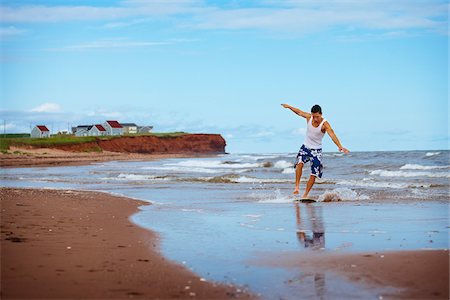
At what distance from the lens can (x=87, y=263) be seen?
638 cm

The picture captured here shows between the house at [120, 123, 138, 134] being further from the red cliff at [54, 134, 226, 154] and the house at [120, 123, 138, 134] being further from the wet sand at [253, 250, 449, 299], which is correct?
the wet sand at [253, 250, 449, 299]

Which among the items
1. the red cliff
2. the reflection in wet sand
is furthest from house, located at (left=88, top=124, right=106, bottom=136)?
the reflection in wet sand

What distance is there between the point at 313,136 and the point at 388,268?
25.2 feet

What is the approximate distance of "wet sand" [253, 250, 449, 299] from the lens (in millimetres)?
5336

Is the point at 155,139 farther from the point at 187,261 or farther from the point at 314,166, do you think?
Result: the point at 187,261

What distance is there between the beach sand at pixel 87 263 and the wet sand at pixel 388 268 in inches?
43.3

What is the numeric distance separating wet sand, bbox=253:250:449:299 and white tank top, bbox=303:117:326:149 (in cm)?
658

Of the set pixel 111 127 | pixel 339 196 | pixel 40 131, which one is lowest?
pixel 339 196

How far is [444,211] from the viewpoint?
1135 cm

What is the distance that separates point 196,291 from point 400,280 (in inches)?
69.1

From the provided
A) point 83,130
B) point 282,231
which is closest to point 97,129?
point 83,130

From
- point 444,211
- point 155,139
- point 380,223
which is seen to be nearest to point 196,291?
point 380,223

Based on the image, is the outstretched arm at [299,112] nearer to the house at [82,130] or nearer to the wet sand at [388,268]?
the wet sand at [388,268]

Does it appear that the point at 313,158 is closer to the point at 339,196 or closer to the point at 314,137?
the point at 314,137
